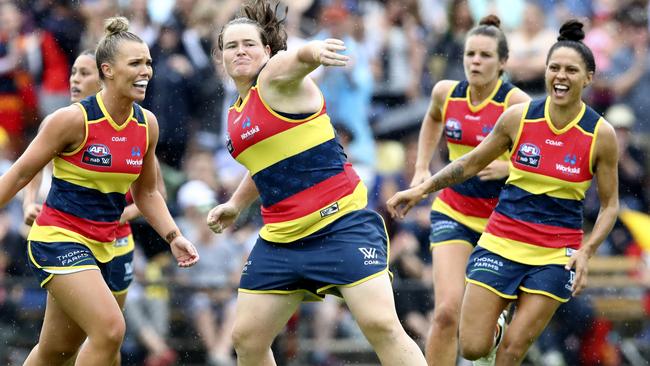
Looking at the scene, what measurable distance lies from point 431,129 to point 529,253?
178 centimetres

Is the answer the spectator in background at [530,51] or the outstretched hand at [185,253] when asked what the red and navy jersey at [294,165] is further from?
the spectator in background at [530,51]

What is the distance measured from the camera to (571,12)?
13219 millimetres

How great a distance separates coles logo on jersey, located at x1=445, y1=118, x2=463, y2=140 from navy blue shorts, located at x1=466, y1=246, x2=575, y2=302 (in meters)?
1.18

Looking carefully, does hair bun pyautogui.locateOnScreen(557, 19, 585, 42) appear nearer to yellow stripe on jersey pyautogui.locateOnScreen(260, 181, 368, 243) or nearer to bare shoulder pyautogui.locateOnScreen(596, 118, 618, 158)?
bare shoulder pyautogui.locateOnScreen(596, 118, 618, 158)

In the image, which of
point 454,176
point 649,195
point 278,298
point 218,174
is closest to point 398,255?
point 218,174

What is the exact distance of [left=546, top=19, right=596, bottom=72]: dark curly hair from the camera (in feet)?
23.9

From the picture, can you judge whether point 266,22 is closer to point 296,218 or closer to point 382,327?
point 296,218

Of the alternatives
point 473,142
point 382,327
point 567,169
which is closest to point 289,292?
point 382,327

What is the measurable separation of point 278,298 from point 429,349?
187 centimetres

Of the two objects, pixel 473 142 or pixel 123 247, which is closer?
pixel 123 247

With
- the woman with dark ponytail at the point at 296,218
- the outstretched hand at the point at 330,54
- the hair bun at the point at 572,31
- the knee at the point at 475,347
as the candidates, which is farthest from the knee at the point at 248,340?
the hair bun at the point at 572,31

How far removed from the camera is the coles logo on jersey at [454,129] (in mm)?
8383

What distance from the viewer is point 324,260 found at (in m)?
6.56

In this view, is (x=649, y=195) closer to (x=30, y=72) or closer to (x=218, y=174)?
(x=218, y=174)
